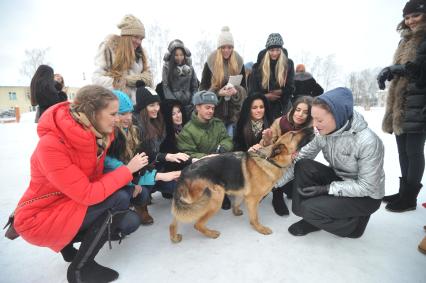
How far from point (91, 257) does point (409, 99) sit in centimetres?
373

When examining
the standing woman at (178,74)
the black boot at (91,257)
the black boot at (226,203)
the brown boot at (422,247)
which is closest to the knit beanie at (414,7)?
the brown boot at (422,247)

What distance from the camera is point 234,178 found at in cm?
267

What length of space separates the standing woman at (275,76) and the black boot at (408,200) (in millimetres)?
2069

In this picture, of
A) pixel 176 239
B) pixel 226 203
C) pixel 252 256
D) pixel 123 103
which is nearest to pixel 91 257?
pixel 176 239

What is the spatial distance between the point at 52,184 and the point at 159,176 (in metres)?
0.99

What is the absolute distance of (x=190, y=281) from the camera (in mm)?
1869

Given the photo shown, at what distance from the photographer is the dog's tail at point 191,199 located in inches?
91.7

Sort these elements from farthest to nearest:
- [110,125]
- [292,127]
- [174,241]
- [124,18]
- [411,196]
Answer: [124,18] < [292,127] < [411,196] < [174,241] < [110,125]

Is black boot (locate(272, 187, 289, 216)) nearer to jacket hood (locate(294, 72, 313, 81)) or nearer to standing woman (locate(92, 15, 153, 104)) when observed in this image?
standing woman (locate(92, 15, 153, 104))

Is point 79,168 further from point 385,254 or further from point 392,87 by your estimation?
point 392,87

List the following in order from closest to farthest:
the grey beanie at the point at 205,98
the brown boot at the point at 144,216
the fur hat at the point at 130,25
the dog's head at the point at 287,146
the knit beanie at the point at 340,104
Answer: the knit beanie at the point at 340,104 < the dog's head at the point at 287,146 < the brown boot at the point at 144,216 < the grey beanie at the point at 205,98 < the fur hat at the point at 130,25

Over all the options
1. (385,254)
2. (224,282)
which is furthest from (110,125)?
(385,254)

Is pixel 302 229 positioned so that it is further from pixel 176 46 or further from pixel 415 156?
pixel 176 46

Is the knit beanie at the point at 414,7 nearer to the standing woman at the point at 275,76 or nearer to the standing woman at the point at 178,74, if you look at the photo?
the standing woman at the point at 275,76
